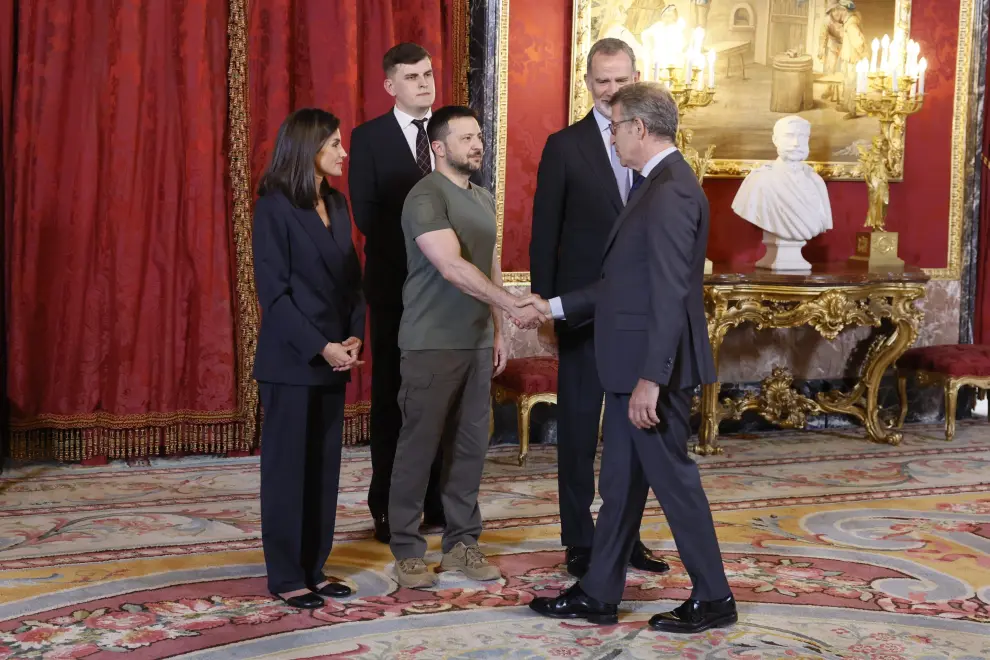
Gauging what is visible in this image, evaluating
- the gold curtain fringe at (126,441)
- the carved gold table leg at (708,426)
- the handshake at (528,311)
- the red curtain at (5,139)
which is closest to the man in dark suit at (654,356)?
the handshake at (528,311)

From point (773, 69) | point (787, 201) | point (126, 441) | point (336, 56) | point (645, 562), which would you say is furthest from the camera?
point (773, 69)

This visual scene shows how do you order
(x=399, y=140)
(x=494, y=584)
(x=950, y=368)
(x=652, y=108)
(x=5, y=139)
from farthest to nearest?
(x=950, y=368) → (x=5, y=139) → (x=399, y=140) → (x=494, y=584) → (x=652, y=108)

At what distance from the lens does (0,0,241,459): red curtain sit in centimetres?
513

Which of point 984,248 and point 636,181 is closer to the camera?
point 636,181

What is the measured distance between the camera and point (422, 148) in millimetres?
3988

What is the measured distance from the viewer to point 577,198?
12.1 ft

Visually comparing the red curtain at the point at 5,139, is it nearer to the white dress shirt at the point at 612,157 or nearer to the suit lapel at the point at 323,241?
the suit lapel at the point at 323,241

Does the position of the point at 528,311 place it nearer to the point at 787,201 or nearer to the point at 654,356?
the point at 654,356

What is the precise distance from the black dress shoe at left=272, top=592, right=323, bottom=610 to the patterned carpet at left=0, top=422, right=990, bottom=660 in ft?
0.14

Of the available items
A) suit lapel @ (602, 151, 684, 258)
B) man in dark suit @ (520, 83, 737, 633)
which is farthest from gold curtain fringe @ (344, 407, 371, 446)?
suit lapel @ (602, 151, 684, 258)

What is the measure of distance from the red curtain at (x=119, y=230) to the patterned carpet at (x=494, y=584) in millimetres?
322

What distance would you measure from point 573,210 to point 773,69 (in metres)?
3.03

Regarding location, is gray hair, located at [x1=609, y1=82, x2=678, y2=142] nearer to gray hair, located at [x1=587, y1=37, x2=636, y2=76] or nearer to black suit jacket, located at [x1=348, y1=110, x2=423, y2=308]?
gray hair, located at [x1=587, y1=37, x2=636, y2=76]

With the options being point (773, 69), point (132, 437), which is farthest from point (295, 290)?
point (773, 69)
